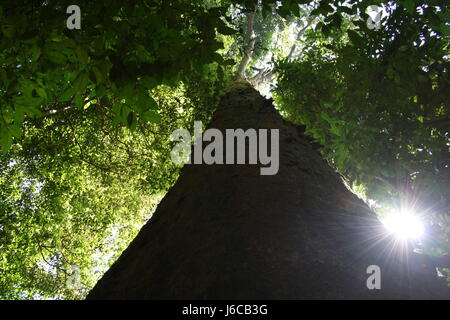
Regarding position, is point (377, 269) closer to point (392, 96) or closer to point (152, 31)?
point (152, 31)

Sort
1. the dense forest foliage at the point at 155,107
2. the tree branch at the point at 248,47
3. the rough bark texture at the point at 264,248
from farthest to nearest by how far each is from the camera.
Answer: the tree branch at the point at 248,47 < the dense forest foliage at the point at 155,107 < the rough bark texture at the point at 264,248

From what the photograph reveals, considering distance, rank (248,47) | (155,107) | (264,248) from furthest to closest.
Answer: (248,47), (155,107), (264,248)

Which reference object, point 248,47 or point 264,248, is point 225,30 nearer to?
point 264,248

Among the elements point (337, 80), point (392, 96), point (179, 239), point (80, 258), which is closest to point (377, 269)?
point (179, 239)

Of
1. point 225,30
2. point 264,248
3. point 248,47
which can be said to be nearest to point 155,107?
point 225,30

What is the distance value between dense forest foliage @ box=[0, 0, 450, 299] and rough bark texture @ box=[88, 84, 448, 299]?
0.70m

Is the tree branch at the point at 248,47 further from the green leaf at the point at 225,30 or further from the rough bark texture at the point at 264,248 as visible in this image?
the rough bark texture at the point at 264,248

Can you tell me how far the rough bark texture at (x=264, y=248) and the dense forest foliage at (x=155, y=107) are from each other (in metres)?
0.70

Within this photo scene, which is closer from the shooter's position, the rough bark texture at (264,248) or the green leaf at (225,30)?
the rough bark texture at (264,248)

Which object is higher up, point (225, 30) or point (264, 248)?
point (225, 30)

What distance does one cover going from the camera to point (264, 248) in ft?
4.16

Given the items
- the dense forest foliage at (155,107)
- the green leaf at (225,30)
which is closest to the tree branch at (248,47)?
the dense forest foliage at (155,107)

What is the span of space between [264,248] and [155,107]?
1074 millimetres

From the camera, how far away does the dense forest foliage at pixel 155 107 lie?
6.26 ft
